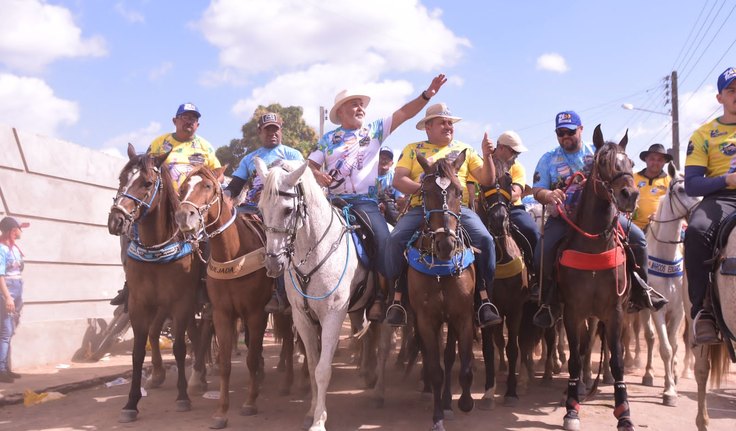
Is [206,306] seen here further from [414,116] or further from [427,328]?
[414,116]

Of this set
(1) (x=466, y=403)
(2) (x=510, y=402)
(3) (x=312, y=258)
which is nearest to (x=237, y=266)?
(3) (x=312, y=258)

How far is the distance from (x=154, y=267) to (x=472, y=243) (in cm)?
348

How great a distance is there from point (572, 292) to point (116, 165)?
30.8ft

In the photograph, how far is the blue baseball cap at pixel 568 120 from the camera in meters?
6.28

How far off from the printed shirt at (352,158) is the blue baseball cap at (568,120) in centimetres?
203

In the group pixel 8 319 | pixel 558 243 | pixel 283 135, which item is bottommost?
pixel 8 319

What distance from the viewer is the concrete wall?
8.80 meters

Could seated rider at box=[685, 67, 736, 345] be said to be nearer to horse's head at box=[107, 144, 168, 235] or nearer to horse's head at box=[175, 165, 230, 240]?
horse's head at box=[175, 165, 230, 240]

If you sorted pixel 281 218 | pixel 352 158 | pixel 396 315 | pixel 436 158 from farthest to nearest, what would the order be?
pixel 352 158 < pixel 436 158 < pixel 396 315 < pixel 281 218

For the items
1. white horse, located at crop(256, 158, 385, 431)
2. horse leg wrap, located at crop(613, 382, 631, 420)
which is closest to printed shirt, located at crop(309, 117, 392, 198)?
white horse, located at crop(256, 158, 385, 431)

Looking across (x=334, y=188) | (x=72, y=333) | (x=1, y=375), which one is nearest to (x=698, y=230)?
(x=334, y=188)

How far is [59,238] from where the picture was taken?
969cm

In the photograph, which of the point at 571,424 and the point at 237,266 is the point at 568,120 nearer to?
the point at 571,424

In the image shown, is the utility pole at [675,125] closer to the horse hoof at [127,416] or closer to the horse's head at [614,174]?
the horse's head at [614,174]
